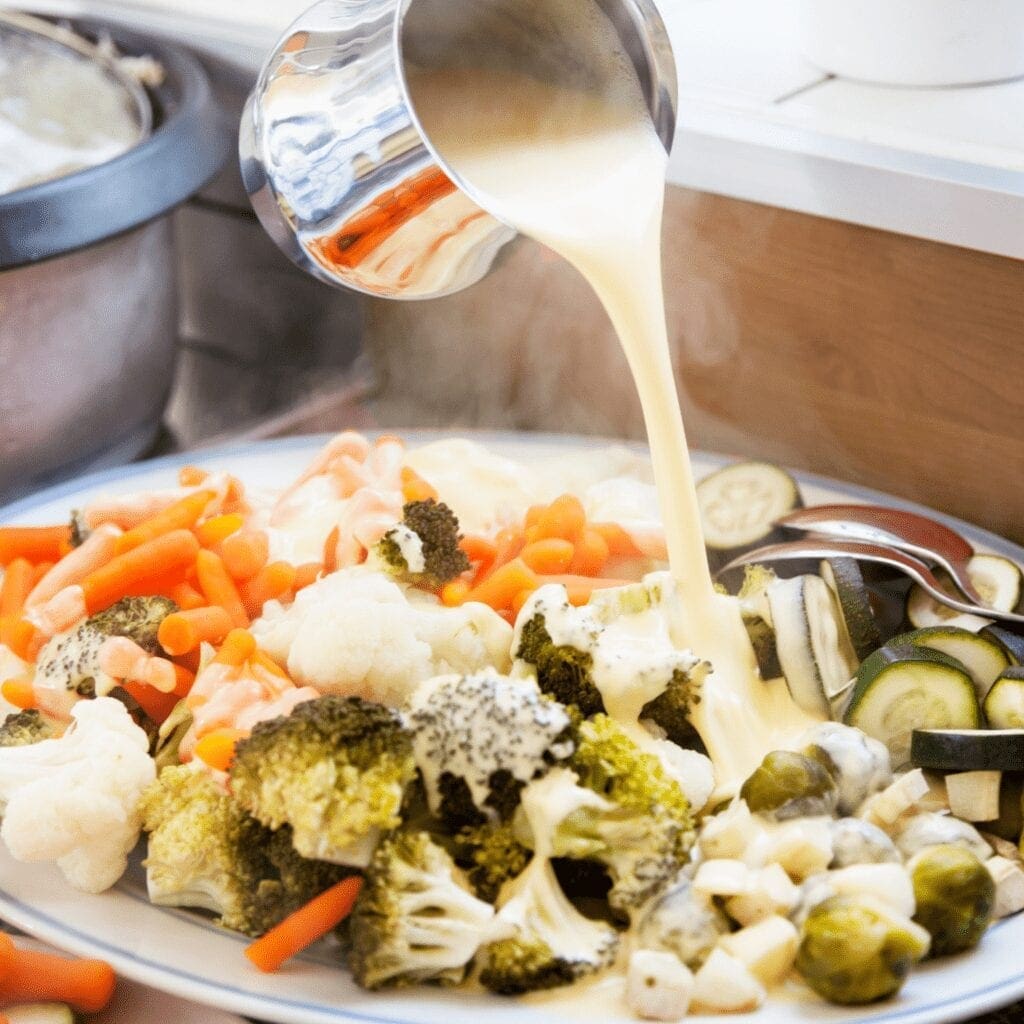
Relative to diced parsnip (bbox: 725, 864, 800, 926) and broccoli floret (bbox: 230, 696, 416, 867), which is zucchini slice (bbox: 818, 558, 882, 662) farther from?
broccoli floret (bbox: 230, 696, 416, 867)

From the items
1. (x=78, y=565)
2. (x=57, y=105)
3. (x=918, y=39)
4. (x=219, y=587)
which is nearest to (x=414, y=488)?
(x=219, y=587)

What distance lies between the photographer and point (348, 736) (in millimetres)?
1112

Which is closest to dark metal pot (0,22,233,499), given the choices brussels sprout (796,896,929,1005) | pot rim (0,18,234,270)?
pot rim (0,18,234,270)

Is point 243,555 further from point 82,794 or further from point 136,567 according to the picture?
point 82,794

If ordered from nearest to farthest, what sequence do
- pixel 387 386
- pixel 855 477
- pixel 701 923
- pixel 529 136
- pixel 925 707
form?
pixel 701 923 < pixel 925 707 < pixel 529 136 < pixel 855 477 < pixel 387 386

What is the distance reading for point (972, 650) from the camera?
1.34 m

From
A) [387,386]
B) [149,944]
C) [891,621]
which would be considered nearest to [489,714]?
[149,944]

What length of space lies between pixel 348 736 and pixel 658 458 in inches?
19.4

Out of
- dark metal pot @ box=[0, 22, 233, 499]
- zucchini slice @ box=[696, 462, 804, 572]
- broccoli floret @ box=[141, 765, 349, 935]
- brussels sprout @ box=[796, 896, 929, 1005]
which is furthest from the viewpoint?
dark metal pot @ box=[0, 22, 233, 499]

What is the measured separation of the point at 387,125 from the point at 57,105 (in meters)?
1.13

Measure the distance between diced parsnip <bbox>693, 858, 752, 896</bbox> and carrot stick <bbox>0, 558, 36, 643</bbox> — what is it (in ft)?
2.80

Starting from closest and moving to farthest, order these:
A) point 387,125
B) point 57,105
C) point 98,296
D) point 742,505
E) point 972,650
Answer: point 387,125
point 972,650
point 742,505
point 98,296
point 57,105

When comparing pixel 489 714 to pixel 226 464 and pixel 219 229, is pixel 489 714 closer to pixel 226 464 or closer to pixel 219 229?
pixel 226 464

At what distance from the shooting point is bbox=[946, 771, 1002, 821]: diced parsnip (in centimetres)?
122
